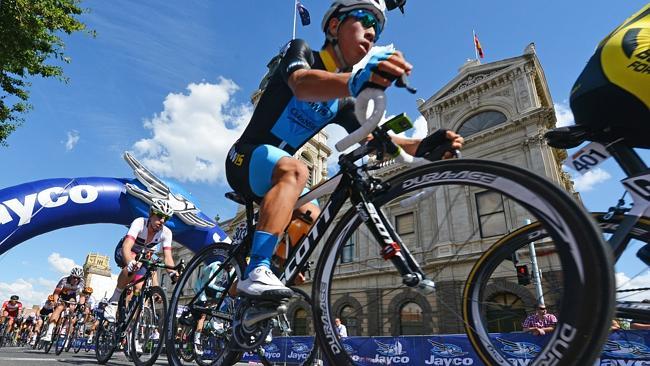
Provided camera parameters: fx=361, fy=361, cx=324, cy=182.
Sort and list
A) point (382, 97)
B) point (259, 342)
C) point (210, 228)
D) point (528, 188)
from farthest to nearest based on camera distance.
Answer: point (210, 228) < point (259, 342) < point (382, 97) < point (528, 188)

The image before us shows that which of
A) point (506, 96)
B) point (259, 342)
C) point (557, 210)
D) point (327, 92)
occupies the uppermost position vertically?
point (506, 96)

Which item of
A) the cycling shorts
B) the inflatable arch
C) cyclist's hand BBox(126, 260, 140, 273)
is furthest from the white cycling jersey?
the inflatable arch

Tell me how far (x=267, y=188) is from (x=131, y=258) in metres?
3.43

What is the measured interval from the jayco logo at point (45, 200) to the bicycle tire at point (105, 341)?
4.25 metres

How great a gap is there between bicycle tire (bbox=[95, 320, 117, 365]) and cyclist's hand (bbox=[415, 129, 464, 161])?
5.00 m

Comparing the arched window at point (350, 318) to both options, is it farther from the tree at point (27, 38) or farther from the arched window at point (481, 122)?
the arched window at point (481, 122)

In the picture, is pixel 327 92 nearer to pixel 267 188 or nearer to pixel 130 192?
pixel 267 188

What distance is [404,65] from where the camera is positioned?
1628 millimetres

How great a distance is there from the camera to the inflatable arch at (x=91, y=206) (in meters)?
7.93

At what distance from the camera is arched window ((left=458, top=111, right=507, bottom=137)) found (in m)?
20.0

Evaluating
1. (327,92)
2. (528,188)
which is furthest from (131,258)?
(528,188)

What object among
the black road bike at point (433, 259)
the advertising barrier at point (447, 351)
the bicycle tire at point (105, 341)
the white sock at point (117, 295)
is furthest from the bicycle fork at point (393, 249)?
the white sock at point (117, 295)

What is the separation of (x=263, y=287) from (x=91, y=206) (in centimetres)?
915

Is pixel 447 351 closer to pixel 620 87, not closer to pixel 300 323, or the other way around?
pixel 620 87
